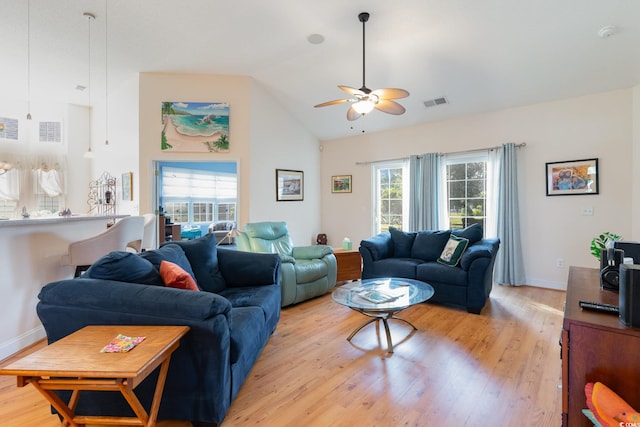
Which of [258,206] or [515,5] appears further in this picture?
[258,206]

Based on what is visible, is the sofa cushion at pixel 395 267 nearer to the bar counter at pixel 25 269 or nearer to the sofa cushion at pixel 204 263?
the sofa cushion at pixel 204 263

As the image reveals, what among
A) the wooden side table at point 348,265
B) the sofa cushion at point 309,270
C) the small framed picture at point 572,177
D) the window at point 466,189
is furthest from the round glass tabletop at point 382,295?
the small framed picture at point 572,177

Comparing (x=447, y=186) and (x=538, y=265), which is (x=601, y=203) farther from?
(x=447, y=186)

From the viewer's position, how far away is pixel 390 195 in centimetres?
568

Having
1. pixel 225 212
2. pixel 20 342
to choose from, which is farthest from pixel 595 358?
pixel 225 212

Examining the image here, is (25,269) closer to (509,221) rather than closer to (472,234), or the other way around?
(472,234)

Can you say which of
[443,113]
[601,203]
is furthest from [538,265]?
[443,113]

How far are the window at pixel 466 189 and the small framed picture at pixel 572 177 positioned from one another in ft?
2.72

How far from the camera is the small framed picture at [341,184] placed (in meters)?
6.07

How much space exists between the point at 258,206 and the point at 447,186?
3.17 m

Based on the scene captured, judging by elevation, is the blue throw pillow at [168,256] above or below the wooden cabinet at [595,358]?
above

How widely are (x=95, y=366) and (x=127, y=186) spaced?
453 centimetres

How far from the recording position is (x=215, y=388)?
1522mm

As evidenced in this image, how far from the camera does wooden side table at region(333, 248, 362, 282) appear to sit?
168 inches
